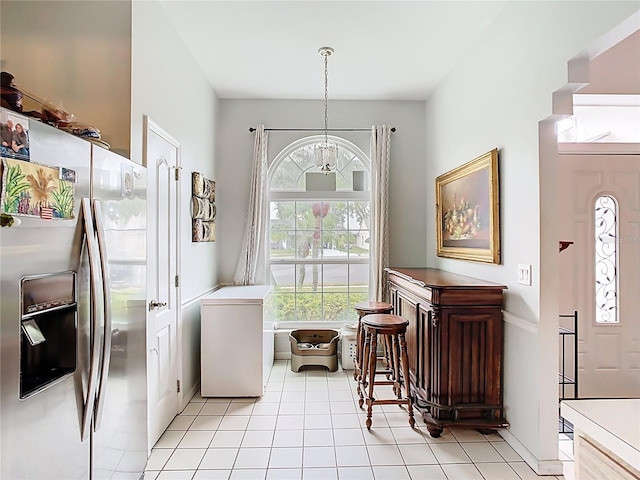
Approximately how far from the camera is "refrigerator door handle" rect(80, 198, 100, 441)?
52.0 inches

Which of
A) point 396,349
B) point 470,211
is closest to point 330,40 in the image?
point 470,211

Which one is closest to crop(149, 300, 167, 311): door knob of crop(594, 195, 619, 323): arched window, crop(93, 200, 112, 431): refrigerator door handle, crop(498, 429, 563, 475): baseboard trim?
crop(93, 200, 112, 431): refrigerator door handle

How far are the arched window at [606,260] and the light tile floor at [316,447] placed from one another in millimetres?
1242

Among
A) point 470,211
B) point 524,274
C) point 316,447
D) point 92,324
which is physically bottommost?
point 316,447

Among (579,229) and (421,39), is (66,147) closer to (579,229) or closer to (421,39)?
(421,39)

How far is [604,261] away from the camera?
313 cm

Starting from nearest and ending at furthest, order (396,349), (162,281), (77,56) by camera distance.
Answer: (77,56), (162,281), (396,349)

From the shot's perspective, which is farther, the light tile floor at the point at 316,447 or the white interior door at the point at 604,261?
the white interior door at the point at 604,261

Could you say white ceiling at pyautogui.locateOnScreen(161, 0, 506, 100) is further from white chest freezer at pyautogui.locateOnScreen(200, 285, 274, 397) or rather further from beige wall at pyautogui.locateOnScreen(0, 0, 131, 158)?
white chest freezer at pyautogui.locateOnScreen(200, 285, 274, 397)

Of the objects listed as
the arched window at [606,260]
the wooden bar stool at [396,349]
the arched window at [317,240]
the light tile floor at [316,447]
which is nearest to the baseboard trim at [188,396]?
the light tile floor at [316,447]

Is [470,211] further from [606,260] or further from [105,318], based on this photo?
[105,318]

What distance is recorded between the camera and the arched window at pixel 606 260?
312 cm

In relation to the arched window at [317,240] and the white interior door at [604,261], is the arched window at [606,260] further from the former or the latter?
the arched window at [317,240]

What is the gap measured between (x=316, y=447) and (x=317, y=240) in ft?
7.82
